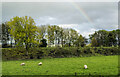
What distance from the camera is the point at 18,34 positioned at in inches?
905

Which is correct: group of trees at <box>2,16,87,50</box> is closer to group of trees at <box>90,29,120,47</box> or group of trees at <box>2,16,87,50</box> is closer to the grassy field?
the grassy field

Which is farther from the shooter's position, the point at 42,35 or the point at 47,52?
the point at 42,35

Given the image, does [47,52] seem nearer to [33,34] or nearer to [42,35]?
[33,34]

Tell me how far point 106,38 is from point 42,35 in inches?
1534

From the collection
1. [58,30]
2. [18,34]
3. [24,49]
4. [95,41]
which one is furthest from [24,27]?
[95,41]

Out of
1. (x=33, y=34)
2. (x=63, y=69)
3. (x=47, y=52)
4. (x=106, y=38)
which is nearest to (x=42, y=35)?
(x=47, y=52)

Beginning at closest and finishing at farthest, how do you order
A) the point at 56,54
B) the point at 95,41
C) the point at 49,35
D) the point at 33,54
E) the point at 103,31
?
the point at 33,54 → the point at 56,54 → the point at 49,35 → the point at 95,41 → the point at 103,31

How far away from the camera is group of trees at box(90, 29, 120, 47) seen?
60.6 m

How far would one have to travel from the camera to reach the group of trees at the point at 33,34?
23.4 metres

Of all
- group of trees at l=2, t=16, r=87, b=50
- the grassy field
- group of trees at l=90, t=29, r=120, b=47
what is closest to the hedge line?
group of trees at l=2, t=16, r=87, b=50

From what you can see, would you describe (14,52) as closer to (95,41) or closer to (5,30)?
(5,30)

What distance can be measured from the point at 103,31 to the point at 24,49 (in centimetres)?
5259

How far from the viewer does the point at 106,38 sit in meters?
61.3

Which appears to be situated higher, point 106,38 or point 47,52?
point 106,38
